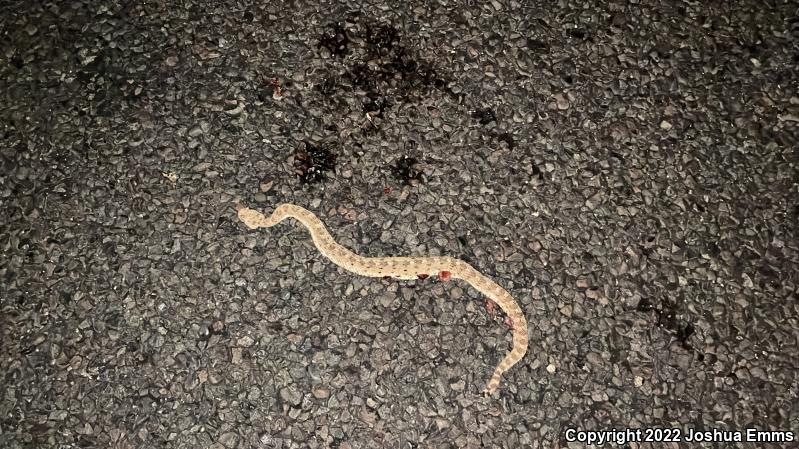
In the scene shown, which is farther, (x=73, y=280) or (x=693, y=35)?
(x=693, y=35)

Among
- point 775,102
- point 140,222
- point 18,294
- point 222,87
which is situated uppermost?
point 775,102

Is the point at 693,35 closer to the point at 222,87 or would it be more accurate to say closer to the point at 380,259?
the point at 380,259

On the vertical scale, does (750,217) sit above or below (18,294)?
above

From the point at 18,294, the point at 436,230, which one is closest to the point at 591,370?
the point at 436,230

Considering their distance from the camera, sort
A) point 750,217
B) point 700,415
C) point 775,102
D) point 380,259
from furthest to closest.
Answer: point 775,102
point 750,217
point 380,259
point 700,415

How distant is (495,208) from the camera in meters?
4.05

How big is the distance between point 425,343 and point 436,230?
82cm

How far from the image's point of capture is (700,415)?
3.55 metres

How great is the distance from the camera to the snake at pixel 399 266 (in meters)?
3.74

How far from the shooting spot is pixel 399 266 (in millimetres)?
3809

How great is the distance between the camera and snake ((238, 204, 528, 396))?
3.74 meters

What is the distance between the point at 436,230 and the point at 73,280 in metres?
2.49

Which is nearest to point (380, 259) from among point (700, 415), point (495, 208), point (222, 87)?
point (495, 208)

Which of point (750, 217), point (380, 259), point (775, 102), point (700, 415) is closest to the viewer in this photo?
point (700, 415)
